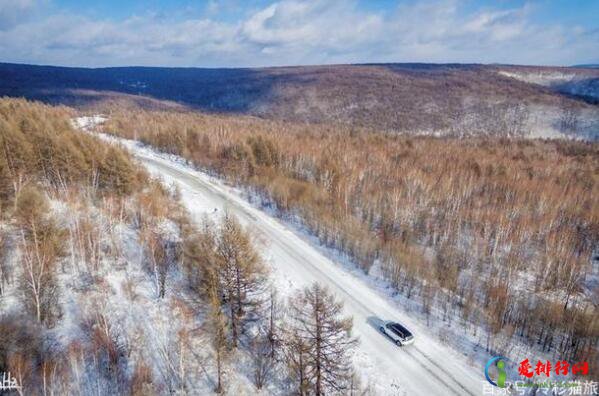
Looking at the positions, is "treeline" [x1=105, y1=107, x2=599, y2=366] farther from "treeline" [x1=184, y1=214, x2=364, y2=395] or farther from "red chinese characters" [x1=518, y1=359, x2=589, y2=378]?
"treeline" [x1=184, y1=214, x2=364, y2=395]

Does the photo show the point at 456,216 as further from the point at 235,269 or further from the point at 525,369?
the point at 235,269

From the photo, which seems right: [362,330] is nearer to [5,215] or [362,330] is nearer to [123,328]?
[123,328]

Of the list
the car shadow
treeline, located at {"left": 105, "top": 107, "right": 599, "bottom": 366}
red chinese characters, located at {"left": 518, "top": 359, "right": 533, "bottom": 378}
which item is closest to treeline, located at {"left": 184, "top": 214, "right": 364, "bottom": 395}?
the car shadow

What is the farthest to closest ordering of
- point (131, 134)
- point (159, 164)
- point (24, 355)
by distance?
point (131, 134)
point (159, 164)
point (24, 355)

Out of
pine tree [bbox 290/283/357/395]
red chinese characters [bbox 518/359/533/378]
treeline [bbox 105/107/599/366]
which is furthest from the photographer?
treeline [bbox 105/107/599/366]

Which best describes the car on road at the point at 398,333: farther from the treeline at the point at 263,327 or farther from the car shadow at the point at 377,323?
the treeline at the point at 263,327

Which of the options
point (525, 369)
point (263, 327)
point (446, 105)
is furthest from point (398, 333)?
point (446, 105)

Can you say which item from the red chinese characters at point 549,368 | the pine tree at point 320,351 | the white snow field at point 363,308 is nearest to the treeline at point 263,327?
the pine tree at point 320,351

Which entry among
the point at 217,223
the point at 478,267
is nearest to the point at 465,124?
the point at 478,267
